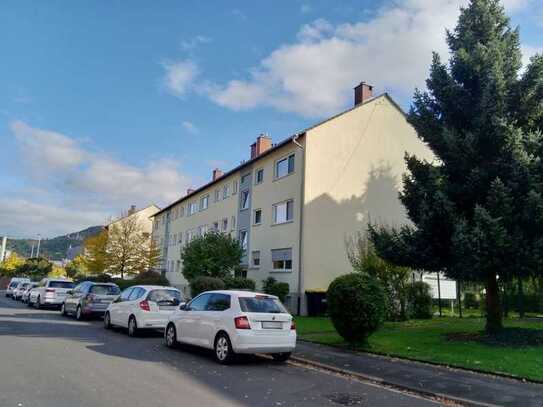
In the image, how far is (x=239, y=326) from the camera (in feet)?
32.6

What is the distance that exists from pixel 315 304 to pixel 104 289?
32.0ft

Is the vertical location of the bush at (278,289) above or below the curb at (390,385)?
above

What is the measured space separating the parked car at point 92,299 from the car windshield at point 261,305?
437 inches

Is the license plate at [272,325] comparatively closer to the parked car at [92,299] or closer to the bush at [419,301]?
the parked car at [92,299]

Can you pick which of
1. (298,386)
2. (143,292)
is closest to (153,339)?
(143,292)

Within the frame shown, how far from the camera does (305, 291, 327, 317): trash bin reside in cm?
2349

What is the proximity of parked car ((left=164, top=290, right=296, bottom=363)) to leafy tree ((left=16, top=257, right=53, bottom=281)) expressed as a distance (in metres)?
64.1

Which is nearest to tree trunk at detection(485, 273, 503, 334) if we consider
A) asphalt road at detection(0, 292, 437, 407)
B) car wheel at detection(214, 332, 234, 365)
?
asphalt road at detection(0, 292, 437, 407)

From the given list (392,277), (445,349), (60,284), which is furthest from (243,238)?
(445,349)

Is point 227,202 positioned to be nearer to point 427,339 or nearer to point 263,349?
point 427,339

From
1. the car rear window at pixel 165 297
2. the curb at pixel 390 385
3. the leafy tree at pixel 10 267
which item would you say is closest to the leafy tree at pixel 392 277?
the car rear window at pixel 165 297

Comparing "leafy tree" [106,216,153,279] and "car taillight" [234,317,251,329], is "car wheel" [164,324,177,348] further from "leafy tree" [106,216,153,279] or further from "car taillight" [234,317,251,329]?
"leafy tree" [106,216,153,279]

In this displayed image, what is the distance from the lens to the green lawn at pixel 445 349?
9.95 meters

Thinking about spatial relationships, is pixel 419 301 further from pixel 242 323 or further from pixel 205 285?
pixel 242 323
